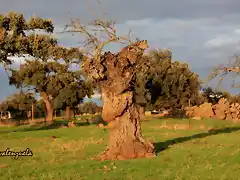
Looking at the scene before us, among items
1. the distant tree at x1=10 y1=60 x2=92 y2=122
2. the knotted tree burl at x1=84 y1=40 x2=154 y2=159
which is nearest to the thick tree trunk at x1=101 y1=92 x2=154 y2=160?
the knotted tree burl at x1=84 y1=40 x2=154 y2=159

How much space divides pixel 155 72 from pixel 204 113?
37.5 feet

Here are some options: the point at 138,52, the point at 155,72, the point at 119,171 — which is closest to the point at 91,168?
the point at 119,171

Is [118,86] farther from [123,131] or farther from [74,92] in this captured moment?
[74,92]

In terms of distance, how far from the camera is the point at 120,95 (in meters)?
21.9

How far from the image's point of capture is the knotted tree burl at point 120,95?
21469mm

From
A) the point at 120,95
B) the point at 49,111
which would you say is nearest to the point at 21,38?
the point at 120,95

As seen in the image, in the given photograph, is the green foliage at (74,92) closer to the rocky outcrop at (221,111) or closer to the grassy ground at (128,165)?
the rocky outcrop at (221,111)

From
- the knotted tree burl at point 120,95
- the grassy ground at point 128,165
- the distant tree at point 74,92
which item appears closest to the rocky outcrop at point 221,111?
the distant tree at point 74,92

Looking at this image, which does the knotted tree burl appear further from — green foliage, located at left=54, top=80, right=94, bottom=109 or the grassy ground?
green foliage, located at left=54, top=80, right=94, bottom=109

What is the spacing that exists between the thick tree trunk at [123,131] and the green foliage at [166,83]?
40495mm

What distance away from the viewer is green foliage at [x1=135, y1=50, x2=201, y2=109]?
220 feet

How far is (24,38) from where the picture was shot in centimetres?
3909

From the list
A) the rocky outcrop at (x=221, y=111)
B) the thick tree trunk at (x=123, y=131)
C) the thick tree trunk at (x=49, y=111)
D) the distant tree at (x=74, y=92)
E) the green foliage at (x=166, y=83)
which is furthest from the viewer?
the green foliage at (x=166, y=83)

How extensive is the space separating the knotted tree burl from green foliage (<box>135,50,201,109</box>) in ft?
133
